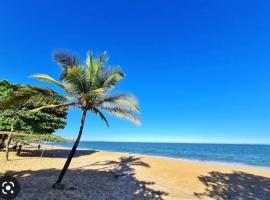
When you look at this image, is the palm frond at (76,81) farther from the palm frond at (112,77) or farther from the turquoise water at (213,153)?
the turquoise water at (213,153)

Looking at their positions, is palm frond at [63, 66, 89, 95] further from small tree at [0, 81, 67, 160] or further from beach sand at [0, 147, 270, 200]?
small tree at [0, 81, 67, 160]

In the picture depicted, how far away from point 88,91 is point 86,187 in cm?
421

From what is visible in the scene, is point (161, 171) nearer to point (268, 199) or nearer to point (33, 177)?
point (268, 199)

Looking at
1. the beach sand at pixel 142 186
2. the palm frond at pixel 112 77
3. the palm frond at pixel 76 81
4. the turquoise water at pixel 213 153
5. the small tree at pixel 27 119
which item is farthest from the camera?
the turquoise water at pixel 213 153

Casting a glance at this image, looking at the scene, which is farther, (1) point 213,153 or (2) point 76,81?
(1) point 213,153

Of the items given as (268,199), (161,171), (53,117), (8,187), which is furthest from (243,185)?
(53,117)

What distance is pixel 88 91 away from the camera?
11688mm

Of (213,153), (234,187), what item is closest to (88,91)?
(234,187)

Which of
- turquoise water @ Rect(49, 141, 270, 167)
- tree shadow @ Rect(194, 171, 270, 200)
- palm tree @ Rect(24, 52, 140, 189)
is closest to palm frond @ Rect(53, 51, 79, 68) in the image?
palm tree @ Rect(24, 52, 140, 189)

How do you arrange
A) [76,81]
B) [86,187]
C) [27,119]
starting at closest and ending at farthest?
[76,81] < [86,187] < [27,119]

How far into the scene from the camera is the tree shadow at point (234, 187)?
1252 centimetres

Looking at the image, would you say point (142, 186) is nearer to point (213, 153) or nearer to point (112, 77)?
point (112, 77)

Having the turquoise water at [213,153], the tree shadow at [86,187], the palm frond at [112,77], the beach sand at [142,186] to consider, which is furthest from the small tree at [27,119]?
the turquoise water at [213,153]

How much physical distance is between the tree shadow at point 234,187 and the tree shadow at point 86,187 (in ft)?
9.20
